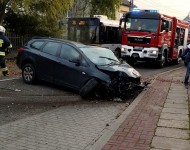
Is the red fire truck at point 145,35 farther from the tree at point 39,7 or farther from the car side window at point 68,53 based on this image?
the car side window at point 68,53

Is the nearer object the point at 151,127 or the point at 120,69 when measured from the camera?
the point at 151,127

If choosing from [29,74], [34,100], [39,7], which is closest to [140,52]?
[39,7]

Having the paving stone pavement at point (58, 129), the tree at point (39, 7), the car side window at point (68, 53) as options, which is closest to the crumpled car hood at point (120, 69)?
the car side window at point (68, 53)

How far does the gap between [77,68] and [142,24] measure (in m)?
11.3

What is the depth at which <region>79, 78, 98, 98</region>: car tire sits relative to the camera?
33.3 ft

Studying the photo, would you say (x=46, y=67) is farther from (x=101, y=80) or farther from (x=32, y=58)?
(x=101, y=80)

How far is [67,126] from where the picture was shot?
734cm

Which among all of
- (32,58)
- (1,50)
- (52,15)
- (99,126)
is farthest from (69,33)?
(99,126)

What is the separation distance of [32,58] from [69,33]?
12038 mm

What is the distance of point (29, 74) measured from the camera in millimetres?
12242

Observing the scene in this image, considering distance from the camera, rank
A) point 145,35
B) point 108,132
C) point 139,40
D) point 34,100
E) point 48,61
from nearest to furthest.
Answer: point 108,132 → point 34,100 → point 48,61 → point 145,35 → point 139,40

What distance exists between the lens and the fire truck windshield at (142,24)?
68.7 ft

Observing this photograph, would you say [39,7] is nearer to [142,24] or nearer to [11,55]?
[11,55]

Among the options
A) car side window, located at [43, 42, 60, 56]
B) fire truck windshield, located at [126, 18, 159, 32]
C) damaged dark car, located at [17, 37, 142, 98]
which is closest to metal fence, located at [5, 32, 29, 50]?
fire truck windshield, located at [126, 18, 159, 32]
